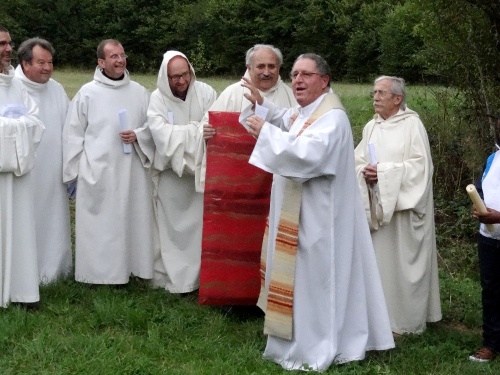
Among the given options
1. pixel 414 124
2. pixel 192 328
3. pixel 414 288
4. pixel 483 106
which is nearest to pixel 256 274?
pixel 192 328

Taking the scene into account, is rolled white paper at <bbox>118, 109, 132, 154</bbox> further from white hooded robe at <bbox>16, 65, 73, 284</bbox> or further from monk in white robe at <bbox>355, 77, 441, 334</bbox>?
monk in white robe at <bbox>355, 77, 441, 334</bbox>

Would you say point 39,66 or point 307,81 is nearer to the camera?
point 307,81

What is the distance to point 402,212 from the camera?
7340 mm

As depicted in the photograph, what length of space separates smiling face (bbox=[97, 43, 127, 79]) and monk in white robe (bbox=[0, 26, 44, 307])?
942 millimetres

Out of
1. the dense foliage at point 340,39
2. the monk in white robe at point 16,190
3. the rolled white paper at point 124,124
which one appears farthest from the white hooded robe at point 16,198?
the dense foliage at point 340,39

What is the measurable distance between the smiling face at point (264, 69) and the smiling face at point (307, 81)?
40.0 inches

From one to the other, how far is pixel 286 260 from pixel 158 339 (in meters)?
1.24

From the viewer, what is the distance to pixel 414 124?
24.1ft

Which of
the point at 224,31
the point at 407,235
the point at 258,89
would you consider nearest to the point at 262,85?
the point at 258,89

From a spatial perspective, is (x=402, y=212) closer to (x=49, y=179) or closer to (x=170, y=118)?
(x=170, y=118)

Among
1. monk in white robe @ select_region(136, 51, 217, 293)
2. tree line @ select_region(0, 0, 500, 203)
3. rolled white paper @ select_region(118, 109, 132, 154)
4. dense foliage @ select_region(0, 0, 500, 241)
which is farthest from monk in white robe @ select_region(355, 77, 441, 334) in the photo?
tree line @ select_region(0, 0, 500, 203)

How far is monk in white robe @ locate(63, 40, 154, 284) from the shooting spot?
8.19 meters

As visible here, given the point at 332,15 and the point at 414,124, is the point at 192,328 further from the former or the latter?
the point at 332,15

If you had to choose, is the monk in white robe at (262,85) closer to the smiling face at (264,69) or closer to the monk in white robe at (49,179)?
the smiling face at (264,69)
